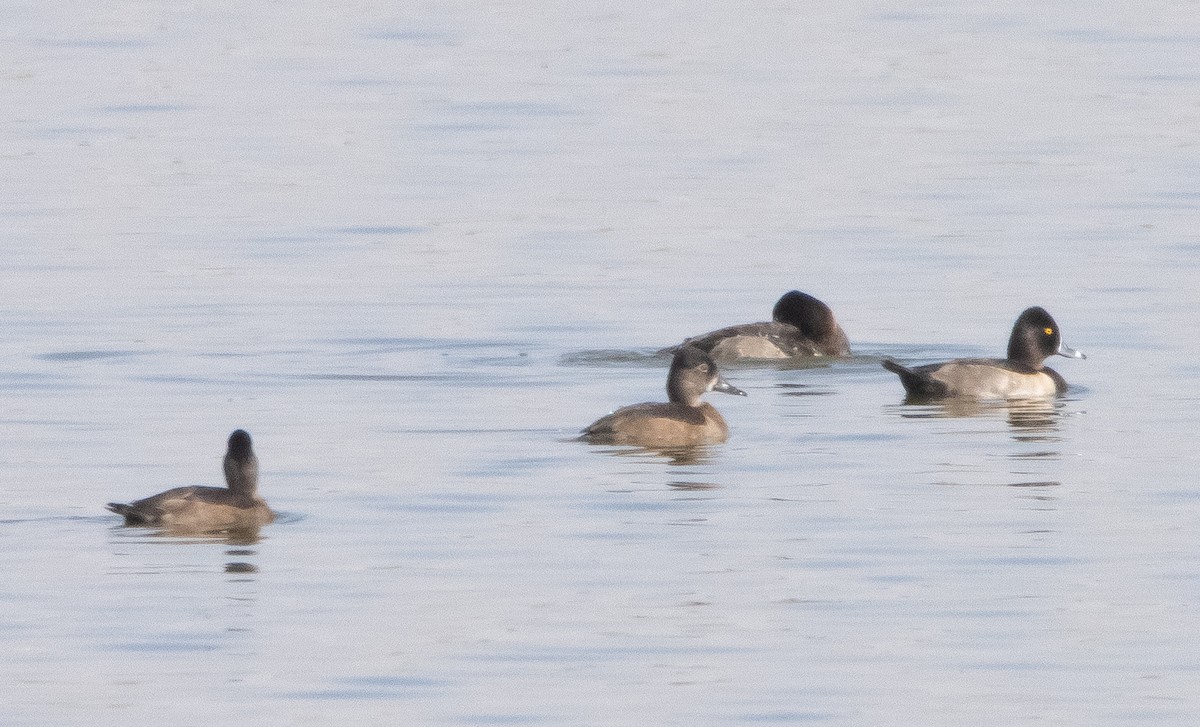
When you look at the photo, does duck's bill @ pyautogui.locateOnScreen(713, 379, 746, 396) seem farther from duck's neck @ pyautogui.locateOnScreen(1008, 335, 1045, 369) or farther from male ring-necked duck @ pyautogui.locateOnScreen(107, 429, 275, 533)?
male ring-necked duck @ pyautogui.locateOnScreen(107, 429, 275, 533)

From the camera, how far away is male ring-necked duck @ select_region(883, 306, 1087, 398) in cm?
1953

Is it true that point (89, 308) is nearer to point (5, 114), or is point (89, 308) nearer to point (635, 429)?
point (635, 429)

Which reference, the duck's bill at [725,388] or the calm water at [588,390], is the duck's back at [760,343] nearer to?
the calm water at [588,390]

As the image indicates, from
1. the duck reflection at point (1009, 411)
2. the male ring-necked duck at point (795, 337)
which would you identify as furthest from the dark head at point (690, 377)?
the male ring-necked duck at point (795, 337)

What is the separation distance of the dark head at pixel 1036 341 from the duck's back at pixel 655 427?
4209mm

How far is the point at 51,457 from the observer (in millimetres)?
16125

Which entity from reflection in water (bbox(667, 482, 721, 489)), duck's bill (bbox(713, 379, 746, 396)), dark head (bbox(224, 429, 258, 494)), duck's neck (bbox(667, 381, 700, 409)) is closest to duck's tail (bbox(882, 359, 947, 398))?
duck's bill (bbox(713, 379, 746, 396))

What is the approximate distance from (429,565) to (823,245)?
51.8ft

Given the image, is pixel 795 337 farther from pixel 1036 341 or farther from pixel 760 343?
pixel 1036 341

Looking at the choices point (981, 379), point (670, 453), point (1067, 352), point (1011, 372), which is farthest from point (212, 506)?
point (1067, 352)

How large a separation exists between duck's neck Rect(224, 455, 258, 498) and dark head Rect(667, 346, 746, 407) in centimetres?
424

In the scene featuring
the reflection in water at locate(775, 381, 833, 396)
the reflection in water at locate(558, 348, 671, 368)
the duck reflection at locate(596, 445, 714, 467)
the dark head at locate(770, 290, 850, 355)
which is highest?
the dark head at locate(770, 290, 850, 355)

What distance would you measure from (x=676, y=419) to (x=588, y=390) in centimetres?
275

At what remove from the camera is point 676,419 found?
17.0 metres
